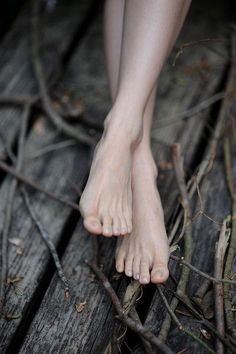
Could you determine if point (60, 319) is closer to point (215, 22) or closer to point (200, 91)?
point (200, 91)

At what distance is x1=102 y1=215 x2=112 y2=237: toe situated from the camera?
48.2 inches

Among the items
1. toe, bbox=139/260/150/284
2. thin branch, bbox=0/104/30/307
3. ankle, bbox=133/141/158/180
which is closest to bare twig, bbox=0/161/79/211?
thin branch, bbox=0/104/30/307

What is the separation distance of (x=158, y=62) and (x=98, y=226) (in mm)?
451

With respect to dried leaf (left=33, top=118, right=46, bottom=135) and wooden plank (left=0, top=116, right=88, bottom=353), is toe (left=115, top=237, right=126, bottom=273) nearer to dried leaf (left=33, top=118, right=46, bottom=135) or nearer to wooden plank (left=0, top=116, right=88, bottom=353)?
wooden plank (left=0, top=116, right=88, bottom=353)

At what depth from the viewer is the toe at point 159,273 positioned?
3.96ft

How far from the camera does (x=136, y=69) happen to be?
4.31 feet

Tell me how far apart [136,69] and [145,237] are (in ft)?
1.40

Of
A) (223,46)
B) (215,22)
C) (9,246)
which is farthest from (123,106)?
(215,22)

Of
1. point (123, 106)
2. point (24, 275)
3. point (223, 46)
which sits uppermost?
point (123, 106)

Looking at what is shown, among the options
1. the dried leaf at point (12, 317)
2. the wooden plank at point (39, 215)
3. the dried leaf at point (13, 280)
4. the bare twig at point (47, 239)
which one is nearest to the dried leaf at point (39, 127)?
the wooden plank at point (39, 215)

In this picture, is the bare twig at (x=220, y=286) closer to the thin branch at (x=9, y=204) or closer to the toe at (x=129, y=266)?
the toe at (x=129, y=266)

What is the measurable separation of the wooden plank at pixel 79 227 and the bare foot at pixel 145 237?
10 cm

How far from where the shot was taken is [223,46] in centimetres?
197

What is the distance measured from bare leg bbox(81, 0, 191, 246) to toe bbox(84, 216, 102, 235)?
0.29 ft
